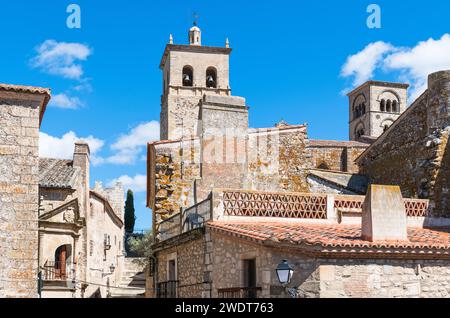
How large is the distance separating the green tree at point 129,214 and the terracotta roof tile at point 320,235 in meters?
47.0

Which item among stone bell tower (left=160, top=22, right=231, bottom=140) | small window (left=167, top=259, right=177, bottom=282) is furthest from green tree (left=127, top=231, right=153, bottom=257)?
small window (left=167, top=259, right=177, bottom=282)

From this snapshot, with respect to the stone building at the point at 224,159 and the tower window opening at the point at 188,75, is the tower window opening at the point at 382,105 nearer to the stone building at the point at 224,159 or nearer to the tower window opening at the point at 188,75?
the tower window opening at the point at 188,75

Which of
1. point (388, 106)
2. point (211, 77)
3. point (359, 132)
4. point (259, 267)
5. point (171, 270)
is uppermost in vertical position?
point (388, 106)

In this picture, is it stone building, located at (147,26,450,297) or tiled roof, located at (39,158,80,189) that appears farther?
tiled roof, located at (39,158,80,189)

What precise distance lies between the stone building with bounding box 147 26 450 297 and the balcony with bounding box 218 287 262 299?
0.11 feet

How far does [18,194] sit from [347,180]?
16.2 m

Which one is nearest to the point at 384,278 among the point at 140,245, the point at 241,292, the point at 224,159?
the point at 241,292

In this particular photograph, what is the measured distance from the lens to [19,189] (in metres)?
10.9

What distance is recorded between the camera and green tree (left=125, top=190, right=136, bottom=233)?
61.2 metres

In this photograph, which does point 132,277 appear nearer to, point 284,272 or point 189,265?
point 189,265

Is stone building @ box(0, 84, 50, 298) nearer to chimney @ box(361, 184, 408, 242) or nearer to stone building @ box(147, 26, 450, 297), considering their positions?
stone building @ box(147, 26, 450, 297)

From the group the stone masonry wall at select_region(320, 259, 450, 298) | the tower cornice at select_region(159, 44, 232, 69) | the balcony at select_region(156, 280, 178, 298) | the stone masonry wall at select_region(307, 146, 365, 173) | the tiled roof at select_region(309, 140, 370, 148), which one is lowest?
the balcony at select_region(156, 280, 178, 298)

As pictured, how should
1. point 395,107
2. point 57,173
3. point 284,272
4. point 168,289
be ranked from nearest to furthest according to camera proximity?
point 284,272
point 168,289
point 57,173
point 395,107
